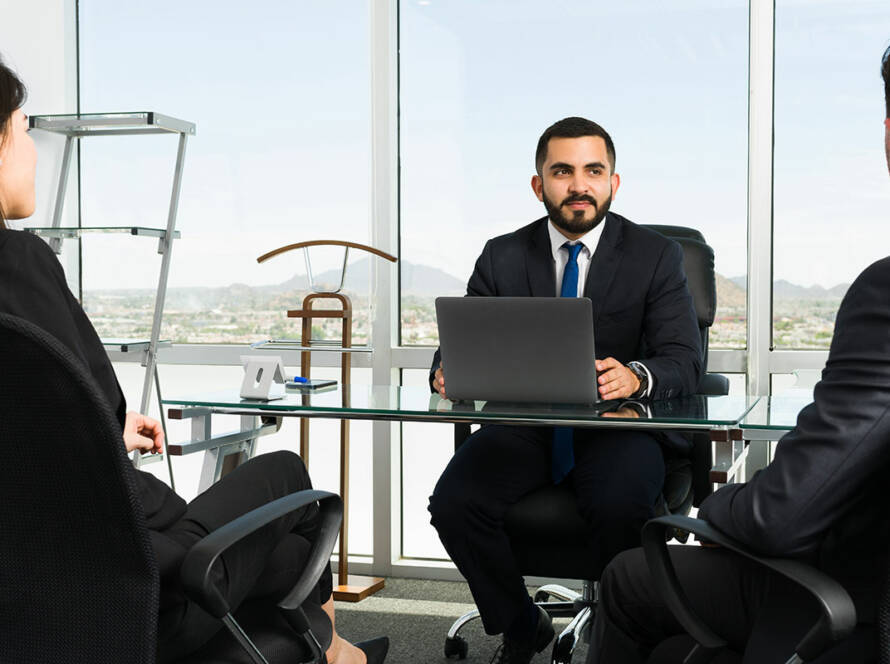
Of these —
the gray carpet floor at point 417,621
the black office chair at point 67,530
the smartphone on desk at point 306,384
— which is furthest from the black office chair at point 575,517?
the black office chair at point 67,530

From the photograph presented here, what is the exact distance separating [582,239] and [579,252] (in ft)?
0.14

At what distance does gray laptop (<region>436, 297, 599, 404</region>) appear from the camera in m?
2.23

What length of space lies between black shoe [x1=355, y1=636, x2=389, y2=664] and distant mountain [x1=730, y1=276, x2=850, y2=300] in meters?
1.94

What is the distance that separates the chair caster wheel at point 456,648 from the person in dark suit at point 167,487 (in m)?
1.17

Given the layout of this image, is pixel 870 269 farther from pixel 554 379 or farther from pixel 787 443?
pixel 554 379

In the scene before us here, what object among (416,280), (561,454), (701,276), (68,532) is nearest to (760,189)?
(701,276)

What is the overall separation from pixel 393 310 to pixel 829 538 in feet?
9.01

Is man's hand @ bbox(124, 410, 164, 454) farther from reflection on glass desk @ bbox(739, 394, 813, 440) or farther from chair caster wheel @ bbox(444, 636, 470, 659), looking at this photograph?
chair caster wheel @ bbox(444, 636, 470, 659)

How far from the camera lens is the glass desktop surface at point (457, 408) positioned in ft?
7.03

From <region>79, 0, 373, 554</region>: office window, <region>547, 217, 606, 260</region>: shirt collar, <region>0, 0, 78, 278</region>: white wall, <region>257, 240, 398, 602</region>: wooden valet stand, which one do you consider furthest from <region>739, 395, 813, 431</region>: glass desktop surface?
<region>0, 0, 78, 278</region>: white wall

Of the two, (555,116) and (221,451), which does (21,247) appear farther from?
(555,116)

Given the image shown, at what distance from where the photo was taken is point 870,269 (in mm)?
1366

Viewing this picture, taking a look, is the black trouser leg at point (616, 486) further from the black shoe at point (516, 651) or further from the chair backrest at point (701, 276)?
the chair backrest at point (701, 276)

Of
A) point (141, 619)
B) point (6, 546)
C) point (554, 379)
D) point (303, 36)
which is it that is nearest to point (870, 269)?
point (554, 379)
